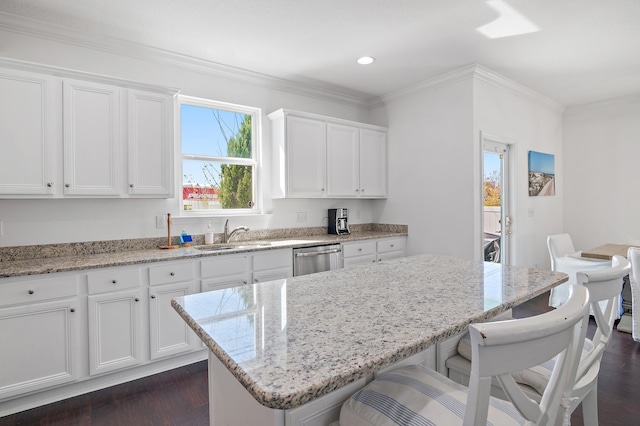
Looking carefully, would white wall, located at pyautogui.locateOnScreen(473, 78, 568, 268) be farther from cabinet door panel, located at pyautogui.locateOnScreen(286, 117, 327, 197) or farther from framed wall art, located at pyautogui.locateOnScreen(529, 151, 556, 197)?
cabinet door panel, located at pyautogui.locateOnScreen(286, 117, 327, 197)

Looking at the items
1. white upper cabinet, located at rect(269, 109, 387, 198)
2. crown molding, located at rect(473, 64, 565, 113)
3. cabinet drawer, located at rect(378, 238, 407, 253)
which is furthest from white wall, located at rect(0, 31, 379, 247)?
crown molding, located at rect(473, 64, 565, 113)

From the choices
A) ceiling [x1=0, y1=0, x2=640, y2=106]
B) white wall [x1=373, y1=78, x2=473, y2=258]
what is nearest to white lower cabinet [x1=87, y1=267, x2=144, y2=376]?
ceiling [x1=0, y1=0, x2=640, y2=106]

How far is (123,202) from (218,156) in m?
1.03

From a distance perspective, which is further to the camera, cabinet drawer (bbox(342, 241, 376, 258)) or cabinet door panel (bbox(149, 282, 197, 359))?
cabinet drawer (bbox(342, 241, 376, 258))

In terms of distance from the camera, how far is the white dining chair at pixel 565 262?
10.8ft

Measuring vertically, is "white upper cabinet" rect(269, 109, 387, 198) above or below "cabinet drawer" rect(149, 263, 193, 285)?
above

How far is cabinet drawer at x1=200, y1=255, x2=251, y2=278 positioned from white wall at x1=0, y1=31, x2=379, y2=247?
0.67 meters

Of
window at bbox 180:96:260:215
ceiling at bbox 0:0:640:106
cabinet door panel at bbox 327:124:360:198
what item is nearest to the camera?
ceiling at bbox 0:0:640:106

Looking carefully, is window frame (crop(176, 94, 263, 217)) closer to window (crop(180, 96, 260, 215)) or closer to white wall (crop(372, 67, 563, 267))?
window (crop(180, 96, 260, 215))

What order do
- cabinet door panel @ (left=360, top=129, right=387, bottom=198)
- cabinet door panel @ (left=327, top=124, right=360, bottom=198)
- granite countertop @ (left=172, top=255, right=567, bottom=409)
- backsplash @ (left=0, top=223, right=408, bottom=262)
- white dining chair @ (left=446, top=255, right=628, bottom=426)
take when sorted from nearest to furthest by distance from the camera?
granite countertop @ (left=172, top=255, right=567, bottom=409) → white dining chair @ (left=446, top=255, right=628, bottom=426) → backsplash @ (left=0, top=223, right=408, bottom=262) → cabinet door panel @ (left=327, top=124, right=360, bottom=198) → cabinet door panel @ (left=360, top=129, right=387, bottom=198)

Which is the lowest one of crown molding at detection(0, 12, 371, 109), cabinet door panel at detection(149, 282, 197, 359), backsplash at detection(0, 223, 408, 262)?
cabinet door panel at detection(149, 282, 197, 359)

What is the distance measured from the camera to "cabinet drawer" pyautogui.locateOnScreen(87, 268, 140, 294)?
2.37 meters

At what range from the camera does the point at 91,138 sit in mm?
2631

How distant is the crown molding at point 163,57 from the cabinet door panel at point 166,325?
209 cm
